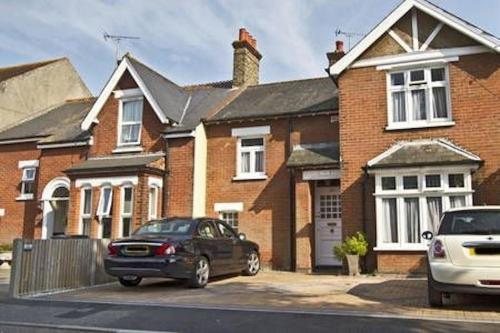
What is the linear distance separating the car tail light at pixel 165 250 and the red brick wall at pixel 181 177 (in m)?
6.88

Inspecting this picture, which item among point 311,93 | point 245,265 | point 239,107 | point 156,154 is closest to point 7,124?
point 156,154

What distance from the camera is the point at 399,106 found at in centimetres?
1497

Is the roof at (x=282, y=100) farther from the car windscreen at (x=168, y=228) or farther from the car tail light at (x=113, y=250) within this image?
the car tail light at (x=113, y=250)

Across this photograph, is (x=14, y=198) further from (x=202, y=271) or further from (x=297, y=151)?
(x=202, y=271)

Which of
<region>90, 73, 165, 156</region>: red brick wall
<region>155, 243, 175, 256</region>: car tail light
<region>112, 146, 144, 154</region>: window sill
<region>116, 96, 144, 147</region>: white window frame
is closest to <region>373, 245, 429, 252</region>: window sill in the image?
<region>155, 243, 175, 256</region>: car tail light

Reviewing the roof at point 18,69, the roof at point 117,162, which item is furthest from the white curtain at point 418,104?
the roof at point 18,69

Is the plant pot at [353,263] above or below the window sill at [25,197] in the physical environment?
below

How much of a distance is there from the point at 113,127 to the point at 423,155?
1134cm

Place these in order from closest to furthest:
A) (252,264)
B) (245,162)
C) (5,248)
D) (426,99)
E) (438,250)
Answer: (438,250) → (252,264) → (426,99) → (245,162) → (5,248)

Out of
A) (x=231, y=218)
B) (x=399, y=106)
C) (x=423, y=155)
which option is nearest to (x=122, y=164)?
(x=231, y=218)

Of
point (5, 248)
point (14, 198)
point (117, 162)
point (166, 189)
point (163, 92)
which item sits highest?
point (163, 92)

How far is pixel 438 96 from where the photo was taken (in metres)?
14.7

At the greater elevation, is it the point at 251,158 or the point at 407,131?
the point at 407,131

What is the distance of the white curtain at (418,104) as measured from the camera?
1472 centimetres
